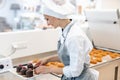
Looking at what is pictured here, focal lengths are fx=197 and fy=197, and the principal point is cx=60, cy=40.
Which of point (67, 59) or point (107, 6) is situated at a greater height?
point (107, 6)

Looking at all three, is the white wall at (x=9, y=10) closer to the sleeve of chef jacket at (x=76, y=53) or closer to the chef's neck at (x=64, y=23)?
the chef's neck at (x=64, y=23)

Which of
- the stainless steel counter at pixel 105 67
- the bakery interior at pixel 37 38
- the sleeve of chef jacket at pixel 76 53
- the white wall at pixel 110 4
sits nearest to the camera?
the sleeve of chef jacket at pixel 76 53

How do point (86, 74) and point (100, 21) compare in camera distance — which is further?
point (100, 21)

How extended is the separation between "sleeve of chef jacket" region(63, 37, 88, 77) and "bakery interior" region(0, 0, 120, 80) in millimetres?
389

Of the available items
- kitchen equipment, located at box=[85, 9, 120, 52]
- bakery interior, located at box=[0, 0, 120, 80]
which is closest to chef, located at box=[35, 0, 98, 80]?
bakery interior, located at box=[0, 0, 120, 80]

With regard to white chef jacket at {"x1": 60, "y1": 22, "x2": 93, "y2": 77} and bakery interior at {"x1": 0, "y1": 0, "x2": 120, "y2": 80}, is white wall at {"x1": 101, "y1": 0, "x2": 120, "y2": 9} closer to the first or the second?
bakery interior at {"x1": 0, "y1": 0, "x2": 120, "y2": 80}

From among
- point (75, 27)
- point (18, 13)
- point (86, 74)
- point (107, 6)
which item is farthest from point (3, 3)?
point (107, 6)

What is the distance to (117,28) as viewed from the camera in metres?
2.46

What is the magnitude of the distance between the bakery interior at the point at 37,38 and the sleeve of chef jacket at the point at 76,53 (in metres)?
0.39

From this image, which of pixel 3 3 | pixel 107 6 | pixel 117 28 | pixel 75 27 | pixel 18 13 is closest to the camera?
pixel 75 27

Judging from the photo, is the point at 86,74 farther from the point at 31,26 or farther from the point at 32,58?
the point at 31,26

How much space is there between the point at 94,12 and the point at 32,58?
101 cm

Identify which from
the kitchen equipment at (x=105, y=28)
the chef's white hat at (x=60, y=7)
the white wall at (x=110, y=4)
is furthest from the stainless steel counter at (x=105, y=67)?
the white wall at (x=110, y=4)

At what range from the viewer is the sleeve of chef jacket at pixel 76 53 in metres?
1.21
